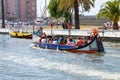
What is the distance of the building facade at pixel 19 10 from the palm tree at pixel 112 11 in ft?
427

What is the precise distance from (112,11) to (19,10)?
5446 inches

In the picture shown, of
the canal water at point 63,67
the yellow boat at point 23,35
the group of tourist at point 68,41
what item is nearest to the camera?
the canal water at point 63,67

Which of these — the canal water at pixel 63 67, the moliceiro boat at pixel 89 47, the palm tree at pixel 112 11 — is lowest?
the canal water at pixel 63 67

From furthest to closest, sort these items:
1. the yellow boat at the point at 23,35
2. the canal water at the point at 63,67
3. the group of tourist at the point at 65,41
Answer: the yellow boat at the point at 23,35 < the group of tourist at the point at 65,41 < the canal water at the point at 63,67

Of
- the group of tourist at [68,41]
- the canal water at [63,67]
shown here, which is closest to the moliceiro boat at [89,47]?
the group of tourist at [68,41]

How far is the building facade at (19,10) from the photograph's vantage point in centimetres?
19288

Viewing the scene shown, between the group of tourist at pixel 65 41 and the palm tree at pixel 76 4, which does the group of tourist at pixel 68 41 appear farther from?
the palm tree at pixel 76 4

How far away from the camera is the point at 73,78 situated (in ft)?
74.1

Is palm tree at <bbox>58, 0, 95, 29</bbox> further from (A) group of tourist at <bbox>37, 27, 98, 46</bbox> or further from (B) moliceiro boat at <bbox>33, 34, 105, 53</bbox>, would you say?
(B) moliceiro boat at <bbox>33, 34, 105, 53</bbox>

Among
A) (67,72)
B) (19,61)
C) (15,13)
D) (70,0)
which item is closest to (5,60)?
(19,61)

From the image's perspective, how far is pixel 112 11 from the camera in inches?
2421

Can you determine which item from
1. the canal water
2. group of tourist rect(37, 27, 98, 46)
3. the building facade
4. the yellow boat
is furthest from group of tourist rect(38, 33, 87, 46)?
the building facade

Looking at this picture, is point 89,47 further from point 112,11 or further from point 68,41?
point 112,11

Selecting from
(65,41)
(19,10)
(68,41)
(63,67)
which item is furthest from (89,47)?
(19,10)
